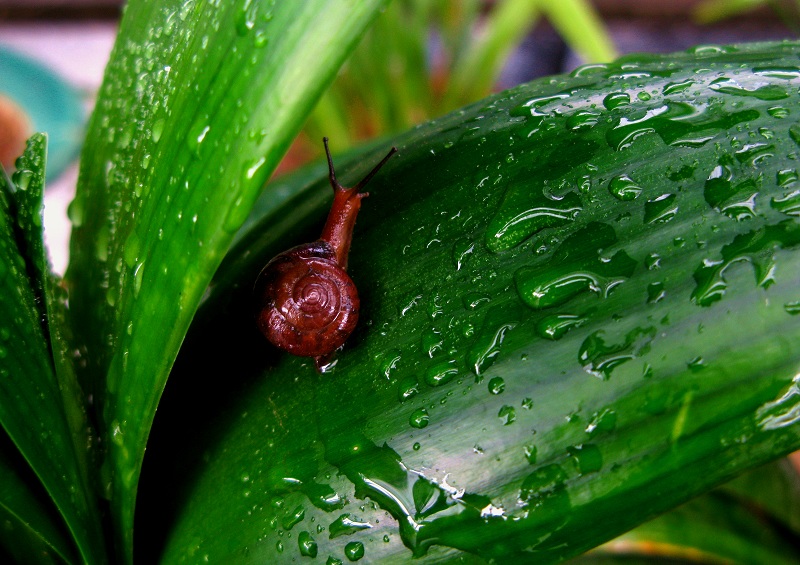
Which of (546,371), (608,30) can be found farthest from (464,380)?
(608,30)

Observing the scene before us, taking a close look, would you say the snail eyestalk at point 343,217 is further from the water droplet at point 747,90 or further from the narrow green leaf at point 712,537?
the narrow green leaf at point 712,537

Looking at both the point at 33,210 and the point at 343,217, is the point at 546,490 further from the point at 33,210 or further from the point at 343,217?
the point at 33,210

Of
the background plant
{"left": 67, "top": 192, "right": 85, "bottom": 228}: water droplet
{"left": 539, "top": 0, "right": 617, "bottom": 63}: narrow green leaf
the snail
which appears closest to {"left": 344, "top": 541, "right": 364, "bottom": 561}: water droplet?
the background plant

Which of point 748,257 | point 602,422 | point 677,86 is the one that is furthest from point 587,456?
point 677,86

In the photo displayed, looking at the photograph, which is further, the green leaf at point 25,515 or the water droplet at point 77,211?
the water droplet at point 77,211

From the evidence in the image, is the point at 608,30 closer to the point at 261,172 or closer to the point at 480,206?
the point at 480,206

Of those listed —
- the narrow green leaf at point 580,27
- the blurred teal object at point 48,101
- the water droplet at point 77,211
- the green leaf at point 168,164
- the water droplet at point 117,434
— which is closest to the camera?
the green leaf at point 168,164

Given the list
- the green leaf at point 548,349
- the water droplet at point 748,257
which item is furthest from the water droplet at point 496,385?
the water droplet at point 748,257

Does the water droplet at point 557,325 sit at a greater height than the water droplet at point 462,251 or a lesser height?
lesser
